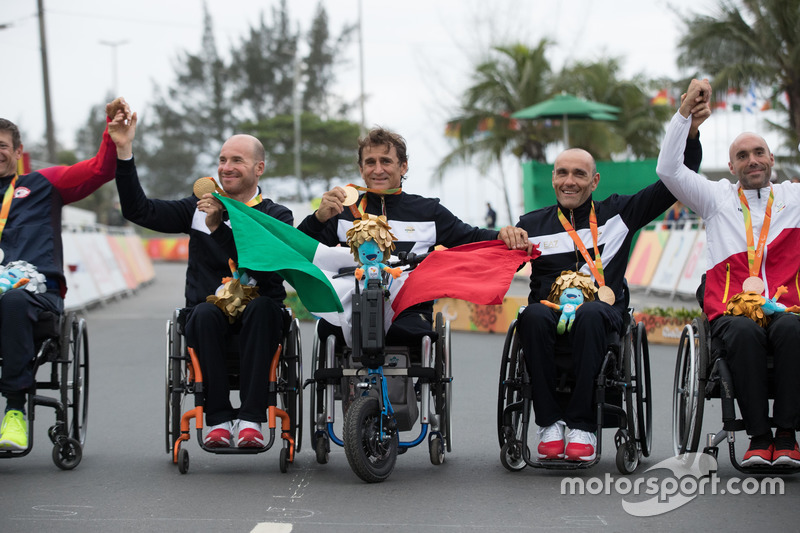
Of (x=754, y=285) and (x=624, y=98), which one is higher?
(x=624, y=98)

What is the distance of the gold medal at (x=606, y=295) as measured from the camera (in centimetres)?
639

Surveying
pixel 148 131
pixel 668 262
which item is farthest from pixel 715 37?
pixel 148 131

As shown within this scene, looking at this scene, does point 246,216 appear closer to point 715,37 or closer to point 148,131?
point 715,37

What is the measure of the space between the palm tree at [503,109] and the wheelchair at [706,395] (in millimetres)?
32058

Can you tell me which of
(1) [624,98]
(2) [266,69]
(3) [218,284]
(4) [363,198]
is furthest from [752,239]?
(2) [266,69]

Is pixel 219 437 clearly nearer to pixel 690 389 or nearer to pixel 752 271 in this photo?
pixel 690 389

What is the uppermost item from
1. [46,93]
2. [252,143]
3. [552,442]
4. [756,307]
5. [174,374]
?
[46,93]

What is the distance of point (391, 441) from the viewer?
616 cm

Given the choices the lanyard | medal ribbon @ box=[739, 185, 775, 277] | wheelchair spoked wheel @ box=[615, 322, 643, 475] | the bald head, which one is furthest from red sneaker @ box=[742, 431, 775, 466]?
the lanyard

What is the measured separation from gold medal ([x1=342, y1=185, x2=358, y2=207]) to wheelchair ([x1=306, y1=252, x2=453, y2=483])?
1.34 feet

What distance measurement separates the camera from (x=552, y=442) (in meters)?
6.20

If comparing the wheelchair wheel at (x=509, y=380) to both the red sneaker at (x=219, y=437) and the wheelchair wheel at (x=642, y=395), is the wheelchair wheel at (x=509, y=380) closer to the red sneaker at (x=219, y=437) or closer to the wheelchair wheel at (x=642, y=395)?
the wheelchair wheel at (x=642, y=395)

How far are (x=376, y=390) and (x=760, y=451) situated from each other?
2048 mm

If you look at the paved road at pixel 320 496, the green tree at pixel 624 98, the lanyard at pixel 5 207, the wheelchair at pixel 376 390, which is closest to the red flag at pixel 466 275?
the wheelchair at pixel 376 390
